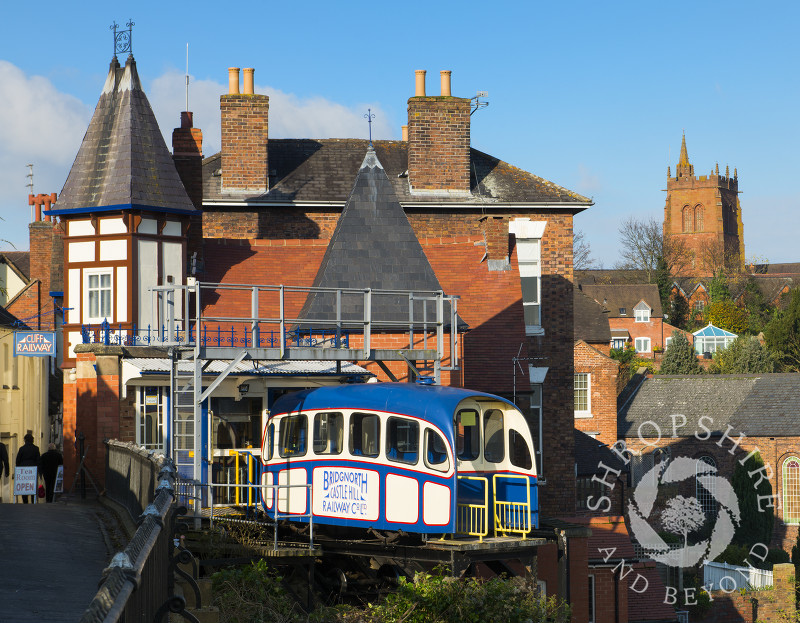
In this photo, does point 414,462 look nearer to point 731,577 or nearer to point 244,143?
point 244,143

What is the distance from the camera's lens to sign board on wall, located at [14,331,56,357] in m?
21.6

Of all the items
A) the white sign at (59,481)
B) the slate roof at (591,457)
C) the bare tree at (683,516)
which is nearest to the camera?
the white sign at (59,481)

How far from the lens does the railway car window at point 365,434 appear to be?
16672mm

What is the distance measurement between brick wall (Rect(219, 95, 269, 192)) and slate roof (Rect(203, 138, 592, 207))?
0.35 m

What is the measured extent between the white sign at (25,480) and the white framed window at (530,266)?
13.2m

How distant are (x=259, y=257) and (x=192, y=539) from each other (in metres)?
12.1

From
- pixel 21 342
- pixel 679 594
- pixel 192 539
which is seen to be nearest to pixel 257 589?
pixel 192 539

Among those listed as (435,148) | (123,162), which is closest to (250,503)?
(123,162)

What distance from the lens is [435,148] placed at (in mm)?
29438

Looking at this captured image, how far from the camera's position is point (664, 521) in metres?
44.6

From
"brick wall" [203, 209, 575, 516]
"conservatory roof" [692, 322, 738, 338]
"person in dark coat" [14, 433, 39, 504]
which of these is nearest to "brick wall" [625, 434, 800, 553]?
"brick wall" [203, 209, 575, 516]

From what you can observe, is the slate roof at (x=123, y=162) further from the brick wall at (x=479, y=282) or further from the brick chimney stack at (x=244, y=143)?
the brick chimney stack at (x=244, y=143)

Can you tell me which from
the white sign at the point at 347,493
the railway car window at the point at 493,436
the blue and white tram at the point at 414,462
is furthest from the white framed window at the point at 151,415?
the railway car window at the point at 493,436

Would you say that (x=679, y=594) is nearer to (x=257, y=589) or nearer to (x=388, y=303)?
(x=388, y=303)
